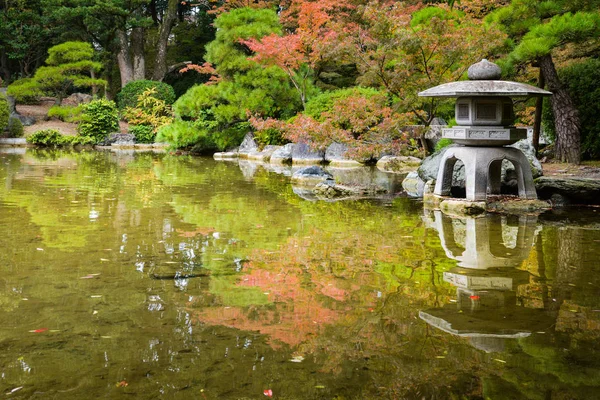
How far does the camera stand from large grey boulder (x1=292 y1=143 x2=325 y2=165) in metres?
15.6

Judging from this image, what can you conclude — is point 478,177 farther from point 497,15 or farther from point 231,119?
point 231,119

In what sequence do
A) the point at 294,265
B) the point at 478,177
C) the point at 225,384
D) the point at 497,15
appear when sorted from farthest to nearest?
the point at 497,15, the point at 478,177, the point at 294,265, the point at 225,384

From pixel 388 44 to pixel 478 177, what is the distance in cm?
335

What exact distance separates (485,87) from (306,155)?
8.33m

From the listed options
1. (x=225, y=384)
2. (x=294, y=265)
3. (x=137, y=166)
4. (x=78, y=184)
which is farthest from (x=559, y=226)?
(x=137, y=166)

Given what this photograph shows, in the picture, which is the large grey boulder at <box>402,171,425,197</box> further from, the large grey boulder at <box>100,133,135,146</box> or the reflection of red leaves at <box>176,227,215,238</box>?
the large grey boulder at <box>100,133,135,146</box>

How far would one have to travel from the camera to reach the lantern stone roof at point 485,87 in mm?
7598

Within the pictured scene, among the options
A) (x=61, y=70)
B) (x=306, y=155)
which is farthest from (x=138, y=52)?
(x=306, y=155)

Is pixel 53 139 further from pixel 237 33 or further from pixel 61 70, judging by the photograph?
pixel 237 33

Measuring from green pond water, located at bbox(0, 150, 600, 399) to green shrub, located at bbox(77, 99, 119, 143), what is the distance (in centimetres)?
1350

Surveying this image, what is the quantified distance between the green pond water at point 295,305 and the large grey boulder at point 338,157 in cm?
745

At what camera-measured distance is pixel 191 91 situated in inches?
701

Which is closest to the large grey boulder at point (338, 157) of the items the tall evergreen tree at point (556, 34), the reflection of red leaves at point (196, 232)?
the tall evergreen tree at point (556, 34)

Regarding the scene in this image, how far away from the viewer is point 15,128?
807 inches
